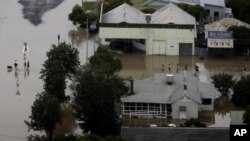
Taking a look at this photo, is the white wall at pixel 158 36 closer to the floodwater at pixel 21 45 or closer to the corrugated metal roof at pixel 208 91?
the floodwater at pixel 21 45

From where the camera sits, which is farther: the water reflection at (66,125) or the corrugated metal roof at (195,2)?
the corrugated metal roof at (195,2)

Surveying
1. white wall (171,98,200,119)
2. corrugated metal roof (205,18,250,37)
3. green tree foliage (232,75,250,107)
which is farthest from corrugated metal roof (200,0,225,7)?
white wall (171,98,200,119)

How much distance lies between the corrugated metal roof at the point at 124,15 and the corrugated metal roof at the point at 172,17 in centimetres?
52

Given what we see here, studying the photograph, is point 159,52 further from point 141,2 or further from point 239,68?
point 141,2

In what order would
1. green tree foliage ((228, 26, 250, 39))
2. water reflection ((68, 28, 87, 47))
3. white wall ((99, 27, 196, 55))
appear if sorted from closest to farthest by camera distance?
white wall ((99, 27, 196, 55)) < green tree foliage ((228, 26, 250, 39)) < water reflection ((68, 28, 87, 47))

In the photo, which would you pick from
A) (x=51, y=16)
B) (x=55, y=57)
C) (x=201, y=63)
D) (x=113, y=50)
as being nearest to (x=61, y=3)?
(x=51, y=16)

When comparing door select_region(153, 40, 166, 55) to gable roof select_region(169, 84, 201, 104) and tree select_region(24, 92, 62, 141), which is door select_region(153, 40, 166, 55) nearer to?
gable roof select_region(169, 84, 201, 104)

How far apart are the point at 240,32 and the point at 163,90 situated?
7.67 metres

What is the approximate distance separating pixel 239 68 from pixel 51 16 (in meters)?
9.59

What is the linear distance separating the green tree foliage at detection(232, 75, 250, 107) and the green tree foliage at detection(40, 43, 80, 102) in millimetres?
3909

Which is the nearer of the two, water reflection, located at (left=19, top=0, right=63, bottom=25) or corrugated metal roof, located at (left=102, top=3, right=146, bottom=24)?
corrugated metal roof, located at (left=102, top=3, right=146, bottom=24)

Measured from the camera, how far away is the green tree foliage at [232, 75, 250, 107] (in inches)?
527

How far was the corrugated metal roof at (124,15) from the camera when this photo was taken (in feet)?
70.5

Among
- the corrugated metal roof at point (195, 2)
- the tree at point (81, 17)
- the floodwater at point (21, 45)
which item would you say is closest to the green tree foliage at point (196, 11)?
the corrugated metal roof at point (195, 2)
